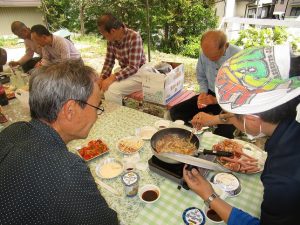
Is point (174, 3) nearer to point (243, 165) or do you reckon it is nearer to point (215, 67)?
point (215, 67)

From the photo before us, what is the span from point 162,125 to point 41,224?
58.4 inches

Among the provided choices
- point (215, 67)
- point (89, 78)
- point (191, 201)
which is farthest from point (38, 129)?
point (215, 67)

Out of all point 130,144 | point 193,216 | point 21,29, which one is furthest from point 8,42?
point 193,216

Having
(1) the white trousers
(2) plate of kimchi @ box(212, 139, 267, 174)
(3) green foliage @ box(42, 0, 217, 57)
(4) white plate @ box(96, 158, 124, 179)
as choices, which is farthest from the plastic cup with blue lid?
(3) green foliage @ box(42, 0, 217, 57)

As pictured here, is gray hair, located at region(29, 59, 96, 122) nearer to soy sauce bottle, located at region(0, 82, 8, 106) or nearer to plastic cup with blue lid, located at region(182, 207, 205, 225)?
plastic cup with blue lid, located at region(182, 207, 205, 225)

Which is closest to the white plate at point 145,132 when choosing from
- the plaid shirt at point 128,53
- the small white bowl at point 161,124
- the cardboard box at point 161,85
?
the small white bowl at point 161,124

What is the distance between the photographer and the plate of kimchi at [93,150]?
191cm

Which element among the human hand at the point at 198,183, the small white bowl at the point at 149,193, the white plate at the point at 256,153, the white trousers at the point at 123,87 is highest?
the human hand at the point at 198,183

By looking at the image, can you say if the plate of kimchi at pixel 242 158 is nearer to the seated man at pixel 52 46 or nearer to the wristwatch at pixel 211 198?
the wristwatch at pixel 211 198

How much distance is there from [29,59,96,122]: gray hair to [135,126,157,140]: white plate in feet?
3.38

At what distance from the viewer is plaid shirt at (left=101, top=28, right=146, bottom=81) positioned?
3.86 metres

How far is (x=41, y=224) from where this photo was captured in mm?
1034

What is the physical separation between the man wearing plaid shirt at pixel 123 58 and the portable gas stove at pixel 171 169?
244 centimetres

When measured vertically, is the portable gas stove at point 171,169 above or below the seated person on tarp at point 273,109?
below
